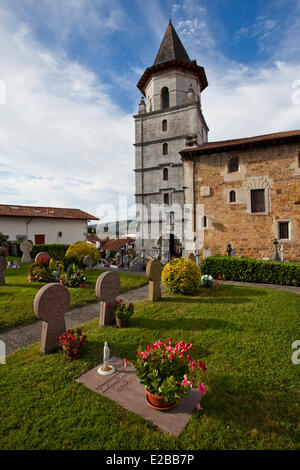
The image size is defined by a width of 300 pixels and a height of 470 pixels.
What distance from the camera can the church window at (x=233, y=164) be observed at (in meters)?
14.8

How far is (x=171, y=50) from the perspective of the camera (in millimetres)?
23641

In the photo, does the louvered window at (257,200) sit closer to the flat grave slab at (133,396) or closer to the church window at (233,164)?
the church window at (233,164)

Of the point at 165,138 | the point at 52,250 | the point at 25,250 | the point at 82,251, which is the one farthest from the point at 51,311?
the point at 165,138

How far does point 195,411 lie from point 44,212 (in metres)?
26.3

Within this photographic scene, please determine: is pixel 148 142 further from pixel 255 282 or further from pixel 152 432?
pixel 152 432

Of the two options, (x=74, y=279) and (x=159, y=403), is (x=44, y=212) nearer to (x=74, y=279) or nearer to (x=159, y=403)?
(x=74, y=279)

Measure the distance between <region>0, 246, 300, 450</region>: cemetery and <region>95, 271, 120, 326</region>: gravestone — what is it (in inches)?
1.0

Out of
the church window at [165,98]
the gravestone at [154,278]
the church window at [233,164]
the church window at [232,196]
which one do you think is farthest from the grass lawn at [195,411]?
the church window at [165,98]

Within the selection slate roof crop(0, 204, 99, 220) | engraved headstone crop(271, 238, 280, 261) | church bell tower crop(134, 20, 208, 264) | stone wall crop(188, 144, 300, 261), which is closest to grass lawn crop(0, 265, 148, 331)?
stone wall crop(188, 144, 300, 261)

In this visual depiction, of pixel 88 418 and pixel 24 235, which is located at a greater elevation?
pixel 24 235

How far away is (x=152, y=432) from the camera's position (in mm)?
2633
